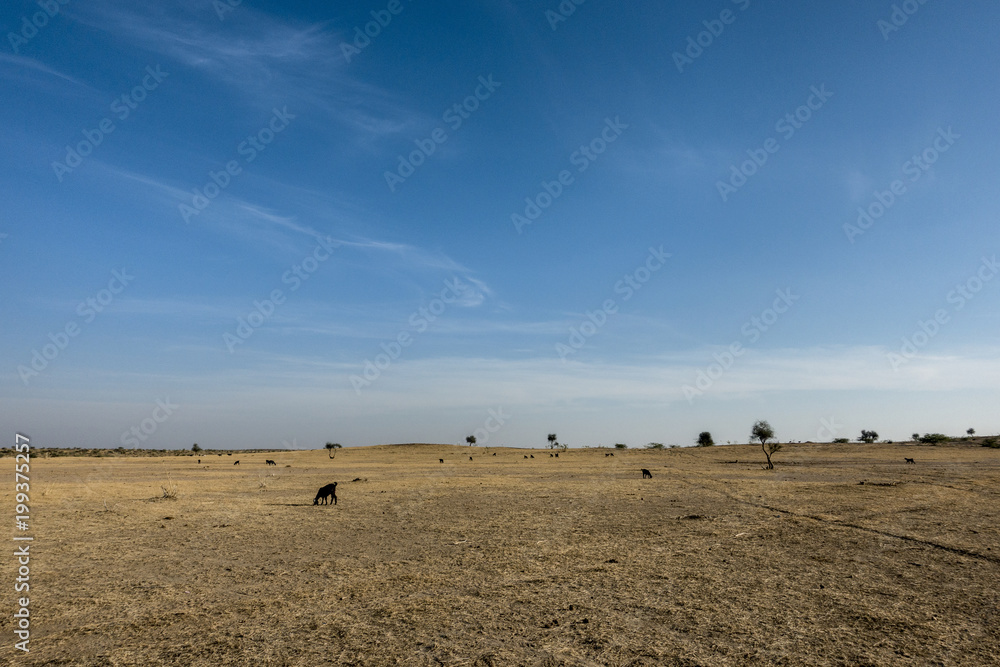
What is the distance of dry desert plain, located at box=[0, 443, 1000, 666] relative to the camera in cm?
745

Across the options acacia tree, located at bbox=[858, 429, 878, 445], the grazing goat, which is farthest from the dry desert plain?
acacia tree, located at bbox=[858, 429, 878, 445]

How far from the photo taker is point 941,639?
7566mm

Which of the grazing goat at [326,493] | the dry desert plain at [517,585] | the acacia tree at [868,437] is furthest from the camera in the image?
the acacia tree at [868,437]

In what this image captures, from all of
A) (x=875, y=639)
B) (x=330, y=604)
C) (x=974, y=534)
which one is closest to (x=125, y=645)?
(x=330, y=604)

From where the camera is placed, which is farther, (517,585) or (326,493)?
(326,493)

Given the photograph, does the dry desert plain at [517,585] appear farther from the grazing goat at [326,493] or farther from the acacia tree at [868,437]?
the acacia tree at [868,437]

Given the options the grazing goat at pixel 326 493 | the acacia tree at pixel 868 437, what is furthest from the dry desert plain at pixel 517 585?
the acacia tree at pixel 868 437

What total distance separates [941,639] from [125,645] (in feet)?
39.6

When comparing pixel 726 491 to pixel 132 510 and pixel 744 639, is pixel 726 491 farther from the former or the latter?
pixel 132 510

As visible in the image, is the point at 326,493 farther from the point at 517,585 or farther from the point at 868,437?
the point at 868,437

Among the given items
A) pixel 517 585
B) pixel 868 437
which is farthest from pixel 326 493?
pixel 868 437

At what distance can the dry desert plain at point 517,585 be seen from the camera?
7453mm

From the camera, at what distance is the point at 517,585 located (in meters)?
10.5

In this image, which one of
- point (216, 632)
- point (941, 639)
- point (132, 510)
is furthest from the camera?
point (132, 510)
